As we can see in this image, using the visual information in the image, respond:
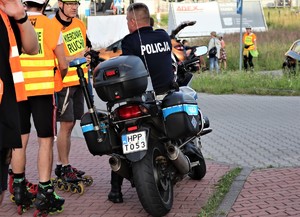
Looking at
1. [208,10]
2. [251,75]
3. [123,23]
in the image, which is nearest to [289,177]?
[251,75]

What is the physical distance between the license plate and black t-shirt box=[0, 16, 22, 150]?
178 cm

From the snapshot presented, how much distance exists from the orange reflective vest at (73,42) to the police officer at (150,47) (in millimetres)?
864

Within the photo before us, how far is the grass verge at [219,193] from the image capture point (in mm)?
5691

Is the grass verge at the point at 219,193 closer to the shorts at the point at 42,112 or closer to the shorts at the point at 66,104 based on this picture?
the shorts at the point at 42,112

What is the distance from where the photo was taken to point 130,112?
5445 millimetres

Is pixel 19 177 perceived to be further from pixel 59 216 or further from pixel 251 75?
pixel 251 75

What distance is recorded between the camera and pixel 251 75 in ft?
55.9

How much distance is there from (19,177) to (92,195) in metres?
0.90

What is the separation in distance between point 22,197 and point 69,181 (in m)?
0.85

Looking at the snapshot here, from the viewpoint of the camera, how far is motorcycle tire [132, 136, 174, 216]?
17.3 ft

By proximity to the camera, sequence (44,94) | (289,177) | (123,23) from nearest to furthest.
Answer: (44,94)
(289,177)
(123,23)

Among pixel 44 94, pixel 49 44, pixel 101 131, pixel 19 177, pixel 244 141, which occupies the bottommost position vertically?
pixel 244 141

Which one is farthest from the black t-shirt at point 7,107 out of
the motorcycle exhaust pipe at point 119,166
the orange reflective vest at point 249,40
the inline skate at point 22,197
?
the orange reflective vest at point 249,40

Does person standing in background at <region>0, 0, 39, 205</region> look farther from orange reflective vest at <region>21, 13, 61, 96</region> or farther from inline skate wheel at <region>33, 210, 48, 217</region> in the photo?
inline skate wheel at <region>33, 210, 48, 217</region>
